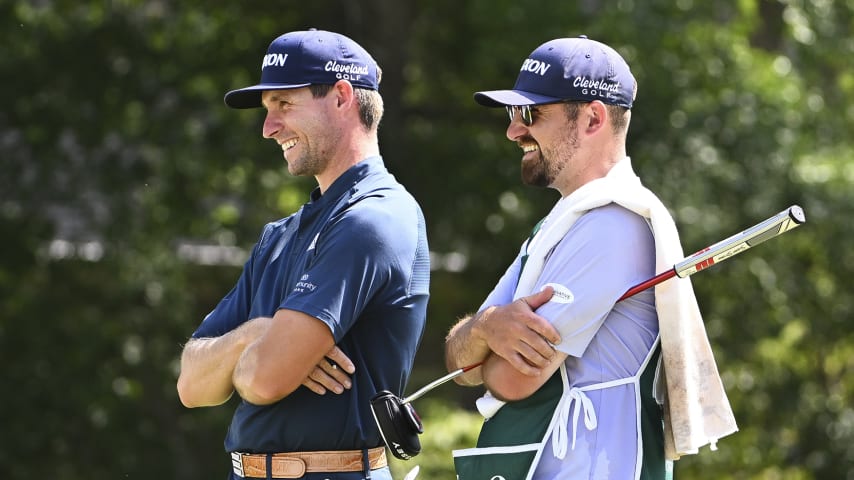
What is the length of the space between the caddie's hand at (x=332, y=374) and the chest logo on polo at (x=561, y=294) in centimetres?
57

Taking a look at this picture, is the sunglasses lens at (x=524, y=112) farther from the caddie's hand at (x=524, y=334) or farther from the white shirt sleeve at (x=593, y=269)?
the caddie's hand at (x=524, y=334)

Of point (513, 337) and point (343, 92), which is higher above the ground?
point (343, 92)

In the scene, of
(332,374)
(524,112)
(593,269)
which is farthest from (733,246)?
(332,374)

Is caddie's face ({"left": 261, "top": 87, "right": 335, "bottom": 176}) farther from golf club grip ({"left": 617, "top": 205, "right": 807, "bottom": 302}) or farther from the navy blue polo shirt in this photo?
golf club grip ({"left": 617, "top": 205, "right": 807, "bottom": 302})

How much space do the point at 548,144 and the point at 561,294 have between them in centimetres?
46

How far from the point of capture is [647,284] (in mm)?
3182

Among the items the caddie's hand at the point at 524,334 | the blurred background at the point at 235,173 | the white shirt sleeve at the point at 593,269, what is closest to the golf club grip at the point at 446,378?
the caddie's hand at the point at 524,334

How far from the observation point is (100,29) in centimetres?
1026

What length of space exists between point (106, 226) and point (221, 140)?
1122 mm

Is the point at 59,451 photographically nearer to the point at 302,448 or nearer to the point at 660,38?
the point at 660,38

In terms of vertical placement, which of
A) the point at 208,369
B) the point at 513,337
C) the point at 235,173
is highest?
the point at 513,337

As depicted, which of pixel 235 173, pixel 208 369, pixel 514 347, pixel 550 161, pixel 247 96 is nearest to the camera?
pixel 514 347

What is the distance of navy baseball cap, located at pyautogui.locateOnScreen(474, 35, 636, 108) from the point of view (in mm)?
3434

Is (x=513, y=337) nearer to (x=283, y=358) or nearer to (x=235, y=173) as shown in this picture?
(x=283, y=358)
